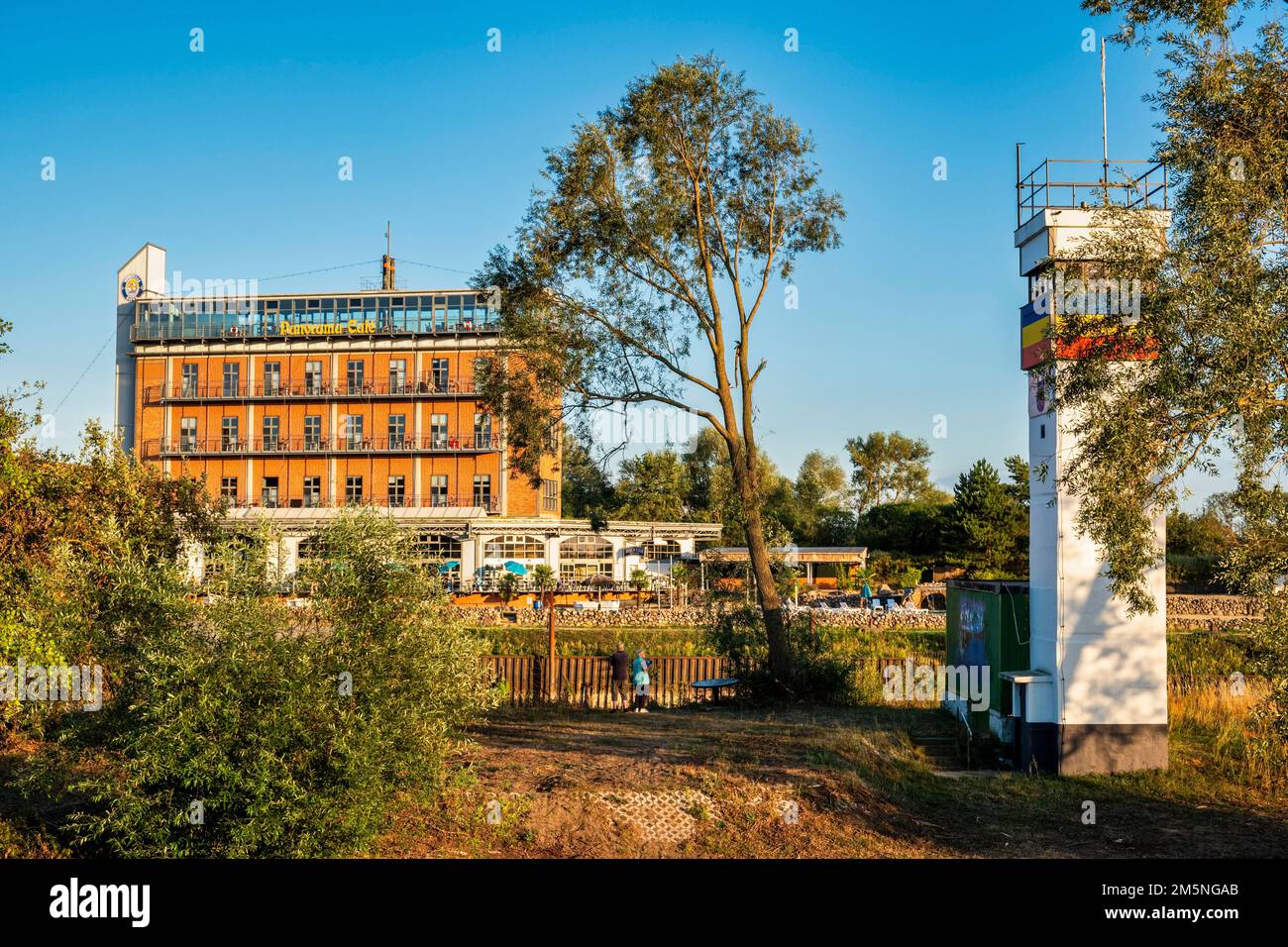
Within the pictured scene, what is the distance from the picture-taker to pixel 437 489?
65250 mm

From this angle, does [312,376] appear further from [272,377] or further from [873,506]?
[873,506]

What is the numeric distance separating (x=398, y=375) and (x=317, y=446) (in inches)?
270

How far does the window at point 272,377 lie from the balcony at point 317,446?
3162mm

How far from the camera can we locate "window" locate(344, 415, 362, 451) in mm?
65812

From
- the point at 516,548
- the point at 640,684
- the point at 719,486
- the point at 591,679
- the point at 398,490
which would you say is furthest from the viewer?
the point at 719,486

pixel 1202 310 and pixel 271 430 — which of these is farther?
pixel 271 430

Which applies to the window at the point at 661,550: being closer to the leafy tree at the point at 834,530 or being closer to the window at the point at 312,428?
the leafy tree at the point at 834,530

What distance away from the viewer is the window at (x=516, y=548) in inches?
2296

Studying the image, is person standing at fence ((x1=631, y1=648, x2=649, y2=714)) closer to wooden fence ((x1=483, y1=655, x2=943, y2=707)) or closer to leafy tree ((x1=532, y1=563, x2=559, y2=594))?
wooden fence ((x1=483, y1=655, x2=943, y2=707))

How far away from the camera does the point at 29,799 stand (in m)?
13.7

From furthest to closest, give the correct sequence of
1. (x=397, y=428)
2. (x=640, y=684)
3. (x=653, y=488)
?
(x=653, y=488) < (x=397, y=428) < (x=640, y=684)

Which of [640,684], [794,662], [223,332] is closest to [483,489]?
[223,332]

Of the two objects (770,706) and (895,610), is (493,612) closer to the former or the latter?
(895,610)
